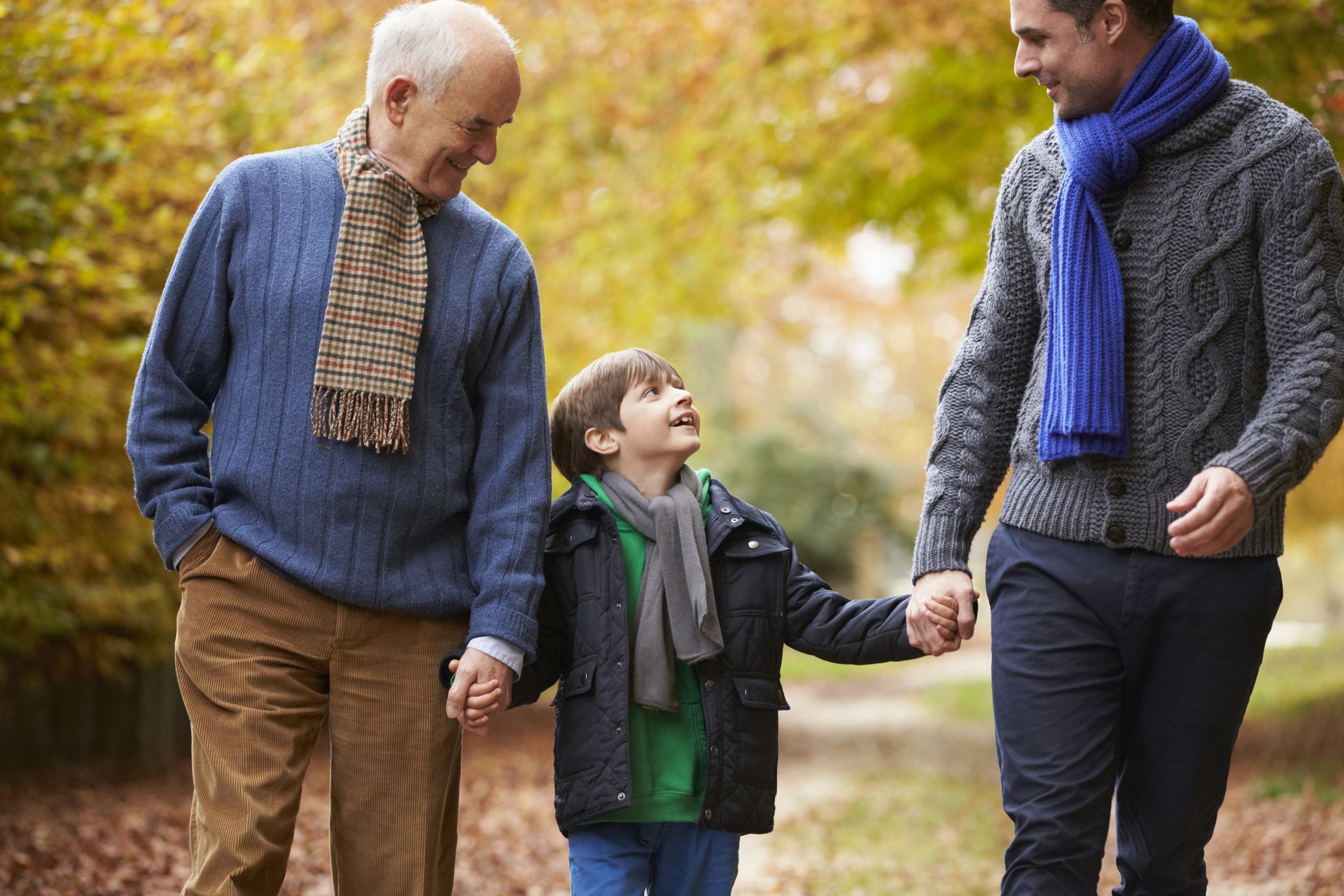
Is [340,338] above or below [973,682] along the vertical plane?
above

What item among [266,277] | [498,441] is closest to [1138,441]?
[498,441]

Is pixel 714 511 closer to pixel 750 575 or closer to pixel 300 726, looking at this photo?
pixel 750 575

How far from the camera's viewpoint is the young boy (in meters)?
3.34

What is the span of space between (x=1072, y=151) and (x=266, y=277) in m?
1.66

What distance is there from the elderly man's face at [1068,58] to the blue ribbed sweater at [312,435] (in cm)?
120

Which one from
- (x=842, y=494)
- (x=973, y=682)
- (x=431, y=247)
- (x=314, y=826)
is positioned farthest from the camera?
(x=842, y=494)

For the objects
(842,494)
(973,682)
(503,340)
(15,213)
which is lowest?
(973,682)

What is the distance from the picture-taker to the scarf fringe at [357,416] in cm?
302

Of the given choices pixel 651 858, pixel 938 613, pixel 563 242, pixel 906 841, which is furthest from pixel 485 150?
pixel 563 242

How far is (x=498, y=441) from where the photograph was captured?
3.23m

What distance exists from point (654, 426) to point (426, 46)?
102 cm

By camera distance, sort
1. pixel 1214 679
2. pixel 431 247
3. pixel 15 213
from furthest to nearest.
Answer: pixel 15 213, pixel 431 247, pixel 1214 679

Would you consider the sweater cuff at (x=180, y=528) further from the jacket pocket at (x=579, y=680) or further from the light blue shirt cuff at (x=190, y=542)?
the jacket pocket at (x=579, y=680)

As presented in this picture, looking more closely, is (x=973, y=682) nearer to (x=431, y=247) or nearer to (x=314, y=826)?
(x=314, y=826)
